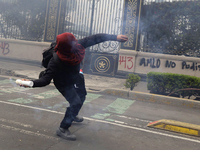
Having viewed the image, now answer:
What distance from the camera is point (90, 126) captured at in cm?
392

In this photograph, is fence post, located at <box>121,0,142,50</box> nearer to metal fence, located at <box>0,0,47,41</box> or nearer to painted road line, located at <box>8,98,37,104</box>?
metal fence, located at <box>0,0,47,41</box>

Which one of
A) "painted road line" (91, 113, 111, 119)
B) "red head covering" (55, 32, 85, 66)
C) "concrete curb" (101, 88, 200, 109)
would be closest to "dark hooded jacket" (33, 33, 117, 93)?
"red head covering" (55, 32, 85, 66)

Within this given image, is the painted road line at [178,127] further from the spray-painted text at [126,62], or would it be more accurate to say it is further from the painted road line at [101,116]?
the spray-painted text at [126,62]

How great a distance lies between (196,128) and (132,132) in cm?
122

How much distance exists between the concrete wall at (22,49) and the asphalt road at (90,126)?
7188mm

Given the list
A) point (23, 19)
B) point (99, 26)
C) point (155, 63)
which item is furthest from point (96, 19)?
point (23, 19)

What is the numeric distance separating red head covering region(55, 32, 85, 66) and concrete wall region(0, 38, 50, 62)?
10.1m

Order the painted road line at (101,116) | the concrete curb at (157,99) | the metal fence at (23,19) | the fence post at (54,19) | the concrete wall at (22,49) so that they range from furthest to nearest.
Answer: the metal fence at (23,19), the concrete wall at (22,49), the fence post at (54,19), the concrete curb at (157,99), the painted road line at (101,116)

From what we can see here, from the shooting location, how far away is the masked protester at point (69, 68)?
287 centimetres

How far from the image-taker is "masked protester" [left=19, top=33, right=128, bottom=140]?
287 centimetres

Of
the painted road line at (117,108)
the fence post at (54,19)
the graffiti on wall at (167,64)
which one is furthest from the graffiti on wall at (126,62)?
the painted road line at (117,108)

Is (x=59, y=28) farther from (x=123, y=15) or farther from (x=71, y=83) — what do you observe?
(x=71, y=83)

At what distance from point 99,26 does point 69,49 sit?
29.0ft

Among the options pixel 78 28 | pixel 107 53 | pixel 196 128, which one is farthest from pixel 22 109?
pixel 78 28
